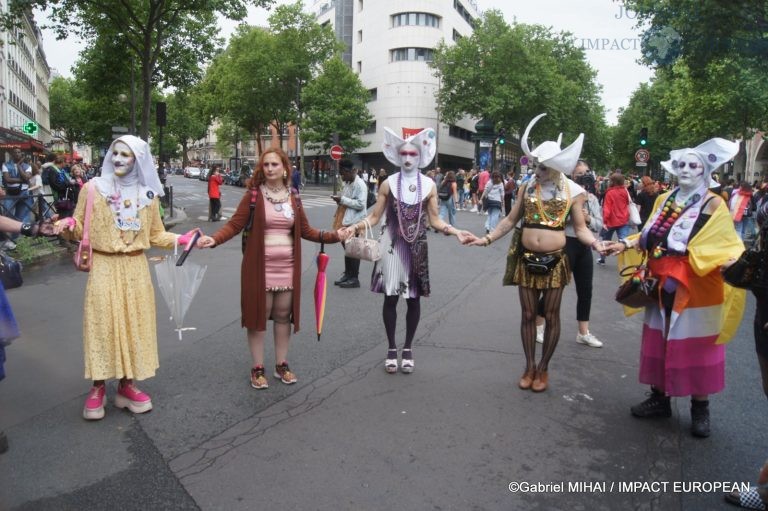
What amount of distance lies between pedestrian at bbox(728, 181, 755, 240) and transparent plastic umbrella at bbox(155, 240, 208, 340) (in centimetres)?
1407

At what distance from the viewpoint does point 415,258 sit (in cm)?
504

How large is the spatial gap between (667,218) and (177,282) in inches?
141

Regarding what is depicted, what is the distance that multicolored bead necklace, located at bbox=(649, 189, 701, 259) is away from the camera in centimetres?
399

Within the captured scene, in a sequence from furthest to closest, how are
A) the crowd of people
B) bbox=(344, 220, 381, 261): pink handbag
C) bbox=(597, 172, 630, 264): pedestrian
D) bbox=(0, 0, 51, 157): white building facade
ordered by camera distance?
1. bbox=(0, 0, 51, 157): white building facade
2. bbox=(597, 172, 630, 264): pedestrian
3. bbox=(344, 220, 381, 261): pink handbag
4. the crowd of people

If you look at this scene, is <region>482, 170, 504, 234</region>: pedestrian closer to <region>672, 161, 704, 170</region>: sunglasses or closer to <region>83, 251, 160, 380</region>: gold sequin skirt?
<region>672, 161, 704, 170</region>: sunglasses

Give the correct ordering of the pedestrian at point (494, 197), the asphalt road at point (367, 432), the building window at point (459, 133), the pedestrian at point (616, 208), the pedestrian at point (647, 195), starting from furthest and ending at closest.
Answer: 1. the building window at point (459, 133)
2. the pedestrian at point (494, 197)
3. the pedestrian at point (647, 195)
4. the pedestrian at point (616, 208)
5. the asphalt road at point (367, 432)

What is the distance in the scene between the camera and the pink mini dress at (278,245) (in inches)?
178

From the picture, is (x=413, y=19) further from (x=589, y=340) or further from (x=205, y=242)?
(x=205, y=242)

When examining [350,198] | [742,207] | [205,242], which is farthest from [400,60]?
[205,242]

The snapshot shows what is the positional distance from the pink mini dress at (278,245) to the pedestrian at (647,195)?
31.7 feet

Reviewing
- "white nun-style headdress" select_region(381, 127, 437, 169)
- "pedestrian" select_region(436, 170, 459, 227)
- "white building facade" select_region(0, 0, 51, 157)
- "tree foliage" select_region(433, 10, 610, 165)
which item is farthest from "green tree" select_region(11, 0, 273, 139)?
"tree foliage" select_region(433, 10, 610, 165)

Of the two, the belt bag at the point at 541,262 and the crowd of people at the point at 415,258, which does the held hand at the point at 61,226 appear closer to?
the crowd of people at the point at 415,258

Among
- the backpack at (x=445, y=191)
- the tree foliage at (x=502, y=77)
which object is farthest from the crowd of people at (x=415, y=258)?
the tree foliage at (x=502, y=77)

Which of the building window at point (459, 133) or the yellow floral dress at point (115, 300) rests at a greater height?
the building window at point (459, 133)
